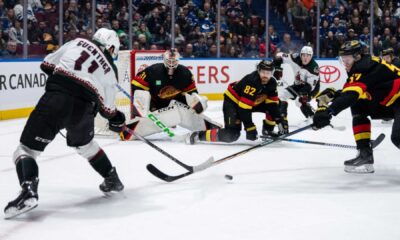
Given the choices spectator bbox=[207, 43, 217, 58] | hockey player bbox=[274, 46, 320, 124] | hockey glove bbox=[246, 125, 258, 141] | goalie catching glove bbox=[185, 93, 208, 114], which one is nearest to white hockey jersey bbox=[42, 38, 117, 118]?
hockey glove bbox=[246, 125, 258, 141]

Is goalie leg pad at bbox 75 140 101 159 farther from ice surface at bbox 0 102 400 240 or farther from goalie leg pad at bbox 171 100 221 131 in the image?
goalie leg pad at bbox 171 100 221 131

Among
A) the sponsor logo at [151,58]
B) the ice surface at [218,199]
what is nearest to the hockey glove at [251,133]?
the ice surface at [218,199]

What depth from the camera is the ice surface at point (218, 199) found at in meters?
3.03

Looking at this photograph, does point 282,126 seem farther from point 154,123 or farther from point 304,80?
point 304,80

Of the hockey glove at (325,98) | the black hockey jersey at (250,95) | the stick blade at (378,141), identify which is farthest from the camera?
the black hockey jersey at (250,95)

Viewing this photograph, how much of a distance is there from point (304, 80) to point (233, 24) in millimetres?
3548

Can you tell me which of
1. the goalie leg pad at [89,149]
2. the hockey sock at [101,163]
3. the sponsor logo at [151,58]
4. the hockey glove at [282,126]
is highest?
the sponsor logo at [151,58]

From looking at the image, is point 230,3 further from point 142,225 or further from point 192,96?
point 142,225

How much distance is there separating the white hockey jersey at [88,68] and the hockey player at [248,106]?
7.41 feet

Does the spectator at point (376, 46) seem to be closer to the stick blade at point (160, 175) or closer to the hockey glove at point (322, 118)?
the hockey glove at point (322, 118)

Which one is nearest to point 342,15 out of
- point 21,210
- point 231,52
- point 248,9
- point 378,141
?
point 248,9

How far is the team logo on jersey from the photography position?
1127 centimetres

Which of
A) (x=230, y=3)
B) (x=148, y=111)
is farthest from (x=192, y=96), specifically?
(x=230, y=3)

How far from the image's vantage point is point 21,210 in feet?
10.4
